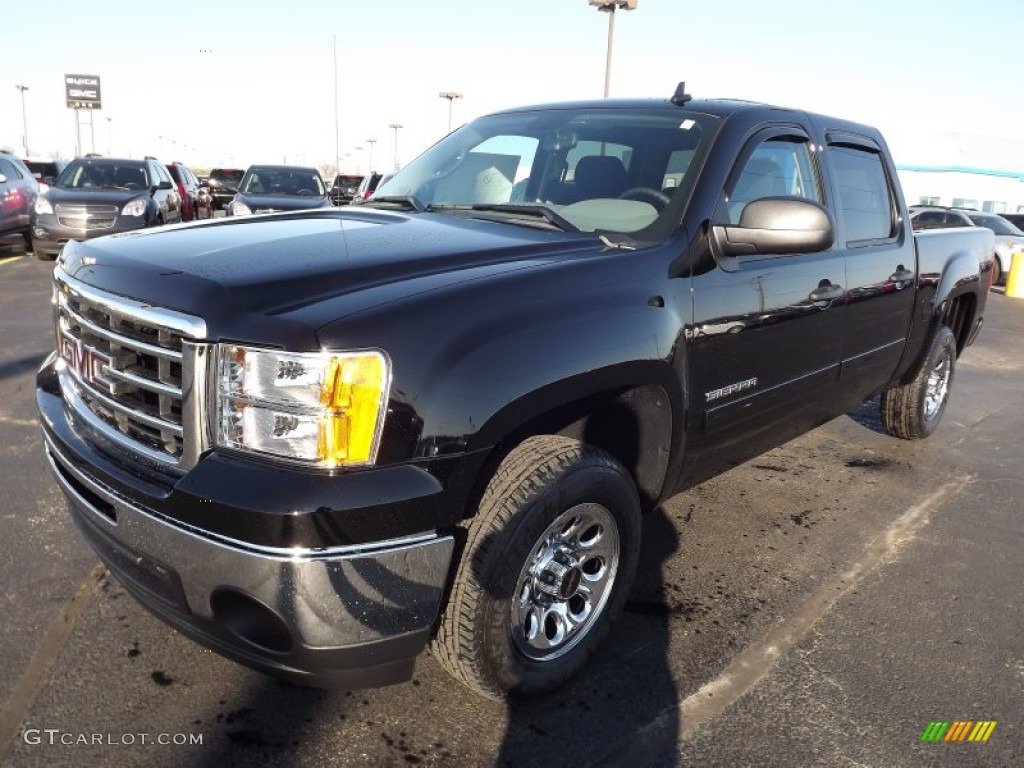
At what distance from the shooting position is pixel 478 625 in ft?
7.39

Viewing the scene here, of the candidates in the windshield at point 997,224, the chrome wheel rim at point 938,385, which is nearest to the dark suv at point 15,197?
the chrome wheel rim at point 938,385

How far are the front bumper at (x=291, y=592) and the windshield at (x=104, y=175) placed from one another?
12.4 m

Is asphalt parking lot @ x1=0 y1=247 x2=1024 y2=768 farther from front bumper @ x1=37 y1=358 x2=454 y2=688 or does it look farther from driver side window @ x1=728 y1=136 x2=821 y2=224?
driver side window @ x1=728 y1=136 x2=821 y2=224

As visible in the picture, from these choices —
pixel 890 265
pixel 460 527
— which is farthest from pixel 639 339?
pixel 890 265

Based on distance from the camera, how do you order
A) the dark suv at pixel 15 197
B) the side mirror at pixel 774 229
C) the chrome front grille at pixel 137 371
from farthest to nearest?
the dark suv at pixel 15 197 < the side mirror at pixel 774 229 < the chrome front grille at pixel 137 371

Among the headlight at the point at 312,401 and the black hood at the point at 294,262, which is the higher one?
the black hood at the point at 294,262

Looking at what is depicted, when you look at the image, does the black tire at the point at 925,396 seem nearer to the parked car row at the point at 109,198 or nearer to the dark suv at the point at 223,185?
the parked car row at the point at 109,198

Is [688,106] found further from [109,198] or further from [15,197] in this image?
[15,197]

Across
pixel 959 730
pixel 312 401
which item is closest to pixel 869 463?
pixel 959 730

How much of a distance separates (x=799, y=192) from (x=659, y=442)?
1.52 metres

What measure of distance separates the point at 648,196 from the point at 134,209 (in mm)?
10963

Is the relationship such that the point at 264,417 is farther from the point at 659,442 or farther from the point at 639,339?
the point at 659,442

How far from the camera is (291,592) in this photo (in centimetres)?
192

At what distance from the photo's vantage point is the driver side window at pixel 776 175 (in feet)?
10.4
